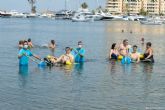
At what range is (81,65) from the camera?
105 ft

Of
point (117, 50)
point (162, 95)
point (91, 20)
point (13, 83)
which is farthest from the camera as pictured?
point (91, 20)

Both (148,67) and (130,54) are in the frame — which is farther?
(130,54)

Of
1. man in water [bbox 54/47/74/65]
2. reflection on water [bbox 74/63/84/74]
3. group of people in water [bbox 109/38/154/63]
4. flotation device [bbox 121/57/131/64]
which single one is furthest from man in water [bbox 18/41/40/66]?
group of people in water [bbox 109/38/154/63]

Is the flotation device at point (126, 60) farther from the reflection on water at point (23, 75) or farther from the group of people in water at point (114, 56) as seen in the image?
the reflection on water at point (23, 75)

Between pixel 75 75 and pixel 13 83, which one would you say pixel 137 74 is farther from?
pixel 13 83

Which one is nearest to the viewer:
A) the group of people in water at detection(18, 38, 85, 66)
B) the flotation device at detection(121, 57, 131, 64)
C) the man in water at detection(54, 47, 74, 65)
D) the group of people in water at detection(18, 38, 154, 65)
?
the group of people in water at detection(18, 38, 85, 66)

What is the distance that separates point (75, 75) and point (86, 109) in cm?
858

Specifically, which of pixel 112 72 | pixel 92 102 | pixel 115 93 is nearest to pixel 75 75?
pixel 112 72

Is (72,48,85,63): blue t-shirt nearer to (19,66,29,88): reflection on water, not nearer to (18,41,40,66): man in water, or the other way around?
(19,66,29,88): reflection on water

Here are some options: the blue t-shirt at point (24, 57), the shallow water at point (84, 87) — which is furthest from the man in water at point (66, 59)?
the blue t-shirt at point (24, 57)

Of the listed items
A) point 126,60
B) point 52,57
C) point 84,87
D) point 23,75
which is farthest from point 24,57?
point 126,60

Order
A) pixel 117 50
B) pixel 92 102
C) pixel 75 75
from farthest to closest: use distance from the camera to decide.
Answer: pixel 117 50
pixel 75 75
pixel 92 102

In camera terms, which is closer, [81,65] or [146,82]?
[146,82]

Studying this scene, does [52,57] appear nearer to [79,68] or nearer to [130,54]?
[79,68]
